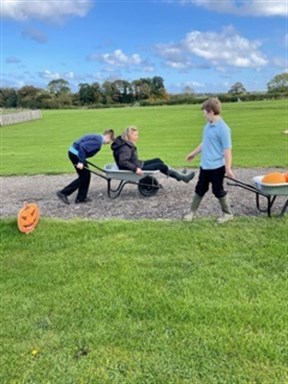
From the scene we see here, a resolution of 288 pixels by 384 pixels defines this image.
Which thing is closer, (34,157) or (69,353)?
(69,353)

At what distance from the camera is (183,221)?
283 inches

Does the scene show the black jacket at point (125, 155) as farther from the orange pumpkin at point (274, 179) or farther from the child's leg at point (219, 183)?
the orange pumpkin at point (274, 179)

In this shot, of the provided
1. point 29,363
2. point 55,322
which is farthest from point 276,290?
point 29,363

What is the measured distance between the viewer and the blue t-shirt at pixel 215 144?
6.70 metres

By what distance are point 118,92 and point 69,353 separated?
317 feet

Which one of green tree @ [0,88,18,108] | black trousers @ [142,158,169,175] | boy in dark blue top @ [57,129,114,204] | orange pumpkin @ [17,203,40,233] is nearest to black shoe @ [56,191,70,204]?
boy in dark blue top @ [57,129,114,204]

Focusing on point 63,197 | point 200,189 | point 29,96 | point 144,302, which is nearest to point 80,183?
point 63,197

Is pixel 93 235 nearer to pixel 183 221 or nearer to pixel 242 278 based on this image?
pixel 183 221

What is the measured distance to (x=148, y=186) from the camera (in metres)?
9.06

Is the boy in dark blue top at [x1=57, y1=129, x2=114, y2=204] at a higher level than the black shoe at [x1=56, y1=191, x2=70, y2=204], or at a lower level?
higher

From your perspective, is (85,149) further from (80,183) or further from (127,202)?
(127,202)

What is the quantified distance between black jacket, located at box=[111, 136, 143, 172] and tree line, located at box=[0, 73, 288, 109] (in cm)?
7837

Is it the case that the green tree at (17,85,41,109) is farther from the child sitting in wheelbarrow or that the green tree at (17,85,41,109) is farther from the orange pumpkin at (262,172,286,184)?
the orange pumpkin at (262,172,286,184)

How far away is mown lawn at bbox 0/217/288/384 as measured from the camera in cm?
361
